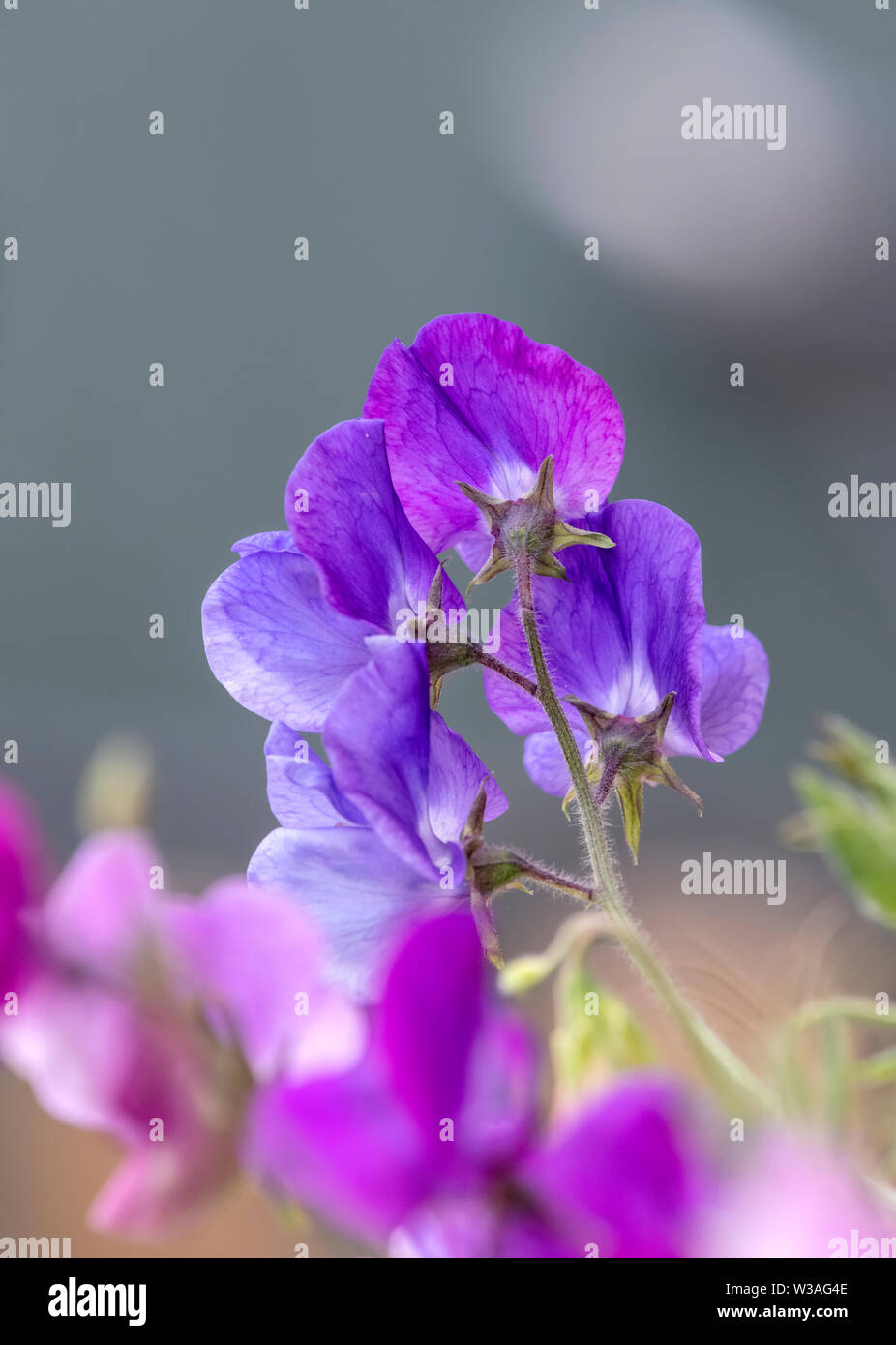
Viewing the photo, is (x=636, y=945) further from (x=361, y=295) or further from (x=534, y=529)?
(x=361, y=295)

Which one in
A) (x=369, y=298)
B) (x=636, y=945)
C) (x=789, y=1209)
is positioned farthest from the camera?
(x=369, y=298)

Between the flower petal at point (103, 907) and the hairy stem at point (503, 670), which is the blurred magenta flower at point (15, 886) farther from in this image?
the hairy stem at point (503, 670)

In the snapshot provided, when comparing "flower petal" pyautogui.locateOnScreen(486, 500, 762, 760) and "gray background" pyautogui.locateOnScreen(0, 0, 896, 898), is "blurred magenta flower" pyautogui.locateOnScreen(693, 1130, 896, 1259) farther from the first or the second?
"gray background" pyautogui.locateOnScreen(0, 0, 896, 898)

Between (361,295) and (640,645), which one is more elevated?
(361,295)

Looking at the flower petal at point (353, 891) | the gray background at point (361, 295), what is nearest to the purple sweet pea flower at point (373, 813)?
the flower petal at point (353, 891)

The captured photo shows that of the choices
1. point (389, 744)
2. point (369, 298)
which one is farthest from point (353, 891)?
point (369, 298)
